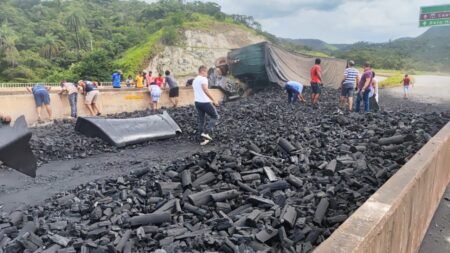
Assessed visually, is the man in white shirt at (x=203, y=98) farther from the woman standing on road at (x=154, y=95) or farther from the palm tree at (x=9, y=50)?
the palm tree at (x=9, y=50)

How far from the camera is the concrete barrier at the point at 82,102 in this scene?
10.5 m

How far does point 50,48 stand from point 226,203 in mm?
62810

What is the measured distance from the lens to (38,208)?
455cm

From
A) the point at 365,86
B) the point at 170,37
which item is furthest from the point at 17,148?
the point at 170,37

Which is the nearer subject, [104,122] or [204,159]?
[204,159]

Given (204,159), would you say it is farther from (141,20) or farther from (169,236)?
(141,20)

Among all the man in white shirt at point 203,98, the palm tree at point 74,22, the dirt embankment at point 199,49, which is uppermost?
the palm tree at point 74,22

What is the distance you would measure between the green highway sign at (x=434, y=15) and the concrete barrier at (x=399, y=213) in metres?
28.2

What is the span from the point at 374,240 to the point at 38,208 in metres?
4.13

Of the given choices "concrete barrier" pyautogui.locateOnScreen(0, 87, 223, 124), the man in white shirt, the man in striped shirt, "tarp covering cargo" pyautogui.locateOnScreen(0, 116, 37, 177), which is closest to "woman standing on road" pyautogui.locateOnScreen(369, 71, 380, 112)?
the man in striped shirt

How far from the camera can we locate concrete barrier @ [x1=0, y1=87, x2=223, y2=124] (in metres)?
10.5

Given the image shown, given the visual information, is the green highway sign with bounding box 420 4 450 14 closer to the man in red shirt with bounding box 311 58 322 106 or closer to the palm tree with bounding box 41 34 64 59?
the man in red shirt with bounding box 311 58 322 106

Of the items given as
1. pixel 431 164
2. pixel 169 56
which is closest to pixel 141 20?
pixel 169 56

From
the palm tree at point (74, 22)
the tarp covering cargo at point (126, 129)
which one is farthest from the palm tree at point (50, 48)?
the tarp covering cargo at point (126, 129)
